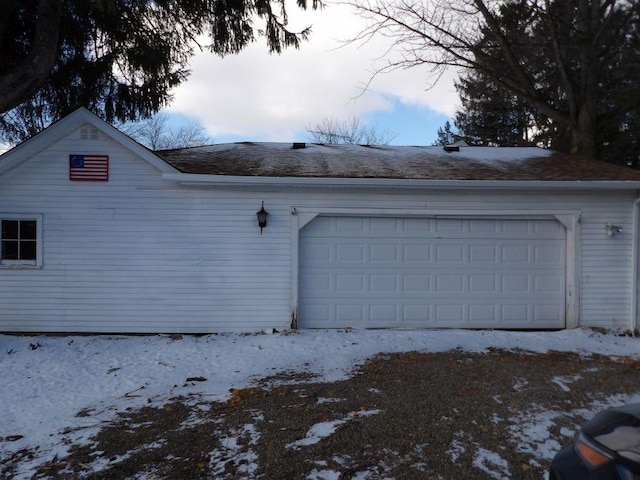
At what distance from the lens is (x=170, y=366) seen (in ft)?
21.2

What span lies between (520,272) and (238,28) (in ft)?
26.5

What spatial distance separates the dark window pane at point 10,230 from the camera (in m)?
8.02

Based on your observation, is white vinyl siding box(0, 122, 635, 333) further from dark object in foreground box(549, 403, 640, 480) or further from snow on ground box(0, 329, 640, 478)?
dark object in foreground box(549, 403, 640, 480)

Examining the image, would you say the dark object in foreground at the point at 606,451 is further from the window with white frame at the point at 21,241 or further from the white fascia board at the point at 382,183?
the window with white frame at the point at 21,241

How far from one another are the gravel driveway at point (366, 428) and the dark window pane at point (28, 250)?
439cm

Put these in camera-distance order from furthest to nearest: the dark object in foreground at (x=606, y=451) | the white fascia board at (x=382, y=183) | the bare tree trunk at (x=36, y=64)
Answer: the white fascia board at (x=382, y=183) → the bare tree trunk at (x=36, y=64) → the dark object in foreground at (x=606, y=451)

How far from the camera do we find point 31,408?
4891mm

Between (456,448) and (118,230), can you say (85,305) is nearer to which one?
(118,230)

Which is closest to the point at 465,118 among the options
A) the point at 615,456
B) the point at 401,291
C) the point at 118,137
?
the point at 401,291

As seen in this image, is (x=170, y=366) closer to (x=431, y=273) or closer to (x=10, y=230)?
(x=10, y=230)

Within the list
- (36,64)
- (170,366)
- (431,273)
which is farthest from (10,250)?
(431,273)

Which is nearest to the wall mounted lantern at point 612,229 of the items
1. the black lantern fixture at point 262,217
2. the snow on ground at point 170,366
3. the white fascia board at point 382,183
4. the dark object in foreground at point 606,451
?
the white fascia board at point 382,183

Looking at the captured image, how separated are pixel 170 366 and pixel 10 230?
13.6ft

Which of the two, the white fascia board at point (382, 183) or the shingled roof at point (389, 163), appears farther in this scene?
the shingled roof at point (389, 163)
